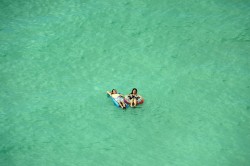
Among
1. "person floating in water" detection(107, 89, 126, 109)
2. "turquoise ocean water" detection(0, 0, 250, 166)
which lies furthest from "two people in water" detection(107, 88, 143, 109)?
"turquoise ocean water" detection(0, 0, 250, 166)

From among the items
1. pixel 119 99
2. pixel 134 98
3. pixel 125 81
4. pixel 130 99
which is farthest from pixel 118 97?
pixel 125 81

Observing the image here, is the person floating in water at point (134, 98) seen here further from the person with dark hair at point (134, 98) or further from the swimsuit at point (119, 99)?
the swimsuit at point (119, 99)

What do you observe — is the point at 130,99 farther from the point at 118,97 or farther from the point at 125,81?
the point at 125,81

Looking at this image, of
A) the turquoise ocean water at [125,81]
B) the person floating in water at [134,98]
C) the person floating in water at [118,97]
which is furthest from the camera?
the person floating in water at [118,97]

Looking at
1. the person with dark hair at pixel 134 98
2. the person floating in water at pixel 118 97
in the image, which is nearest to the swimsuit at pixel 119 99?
the person floating in water at pixel 118 97

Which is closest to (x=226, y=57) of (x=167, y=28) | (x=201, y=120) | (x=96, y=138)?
(x=167, y=28)

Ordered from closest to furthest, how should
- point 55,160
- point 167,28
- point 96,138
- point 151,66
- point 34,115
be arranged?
point 55,160 → point 96,138 → point 34,115 → point 151,66 → point 167,28

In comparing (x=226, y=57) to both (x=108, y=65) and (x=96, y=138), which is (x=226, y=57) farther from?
(x=96, y=138)

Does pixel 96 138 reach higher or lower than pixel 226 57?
lower
